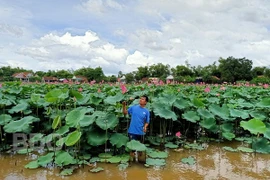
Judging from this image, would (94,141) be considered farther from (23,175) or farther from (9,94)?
(9,94)

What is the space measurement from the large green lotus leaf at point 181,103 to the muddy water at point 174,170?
1258 millimetres

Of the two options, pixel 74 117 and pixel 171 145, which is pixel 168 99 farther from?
pixel 74 117

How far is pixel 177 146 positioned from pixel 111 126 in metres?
1.82

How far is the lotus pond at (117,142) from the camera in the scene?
4.41 m

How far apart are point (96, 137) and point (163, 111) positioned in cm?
159

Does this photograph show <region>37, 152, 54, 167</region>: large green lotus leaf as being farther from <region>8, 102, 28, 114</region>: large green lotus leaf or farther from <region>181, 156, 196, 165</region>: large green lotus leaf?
<region>181, 156, 196, 165</region>: large green lotus leaf

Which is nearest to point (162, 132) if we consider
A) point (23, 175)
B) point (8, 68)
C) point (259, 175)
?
point (259, 175)

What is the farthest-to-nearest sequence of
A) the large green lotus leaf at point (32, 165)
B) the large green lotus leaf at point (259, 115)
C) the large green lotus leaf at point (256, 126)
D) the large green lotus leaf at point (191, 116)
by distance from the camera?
1. the large green lotus leaf at point (259, 115)
2. the large green lotus leaf at point (191, 116)
3. the large green lotus leaf at point (256, 126)
4. the large green lotus leaf at point (32, 165)

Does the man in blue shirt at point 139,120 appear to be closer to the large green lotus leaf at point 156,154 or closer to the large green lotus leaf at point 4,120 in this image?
the large green lotus leaf at point 156,154

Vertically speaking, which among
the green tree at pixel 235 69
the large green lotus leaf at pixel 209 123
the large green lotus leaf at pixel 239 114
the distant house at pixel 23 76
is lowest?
the large green lotus leaf at pixel 209 123

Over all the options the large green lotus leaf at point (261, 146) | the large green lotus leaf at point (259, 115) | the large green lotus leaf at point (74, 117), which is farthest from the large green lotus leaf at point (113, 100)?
the large green lotus leaf at point (259, 115)

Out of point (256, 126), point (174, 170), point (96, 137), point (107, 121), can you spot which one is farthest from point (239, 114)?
point (96, 137)

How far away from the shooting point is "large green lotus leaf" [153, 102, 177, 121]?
5.57 m

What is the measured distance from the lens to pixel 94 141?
4.81 m
